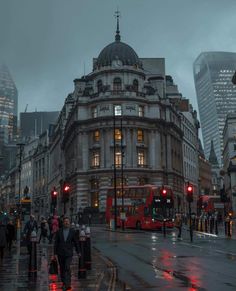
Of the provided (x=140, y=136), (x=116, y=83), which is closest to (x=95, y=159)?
(x=140, y=136)

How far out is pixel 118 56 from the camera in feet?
274

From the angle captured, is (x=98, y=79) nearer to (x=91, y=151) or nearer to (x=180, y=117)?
(x=91, y=151)

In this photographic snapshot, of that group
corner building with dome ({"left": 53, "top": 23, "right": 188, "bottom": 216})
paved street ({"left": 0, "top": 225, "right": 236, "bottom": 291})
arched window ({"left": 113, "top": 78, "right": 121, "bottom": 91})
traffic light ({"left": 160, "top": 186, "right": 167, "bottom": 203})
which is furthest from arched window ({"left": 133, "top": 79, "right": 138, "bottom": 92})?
paved street ({"left": 0, "top": 225, "right": 236, "bottom": 291})

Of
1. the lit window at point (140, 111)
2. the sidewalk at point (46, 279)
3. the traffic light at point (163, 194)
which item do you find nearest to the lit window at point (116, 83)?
the lit window at point (140, 111)

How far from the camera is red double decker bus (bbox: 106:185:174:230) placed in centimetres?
4938

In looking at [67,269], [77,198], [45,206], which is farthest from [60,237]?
[45,206]

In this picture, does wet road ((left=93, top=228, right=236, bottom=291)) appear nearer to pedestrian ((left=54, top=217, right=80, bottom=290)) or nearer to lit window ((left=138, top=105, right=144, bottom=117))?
pedestrian ((left=54, top=217, right=80, bottom=290))

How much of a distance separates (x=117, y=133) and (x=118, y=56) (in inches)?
541

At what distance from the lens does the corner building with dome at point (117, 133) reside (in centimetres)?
7750

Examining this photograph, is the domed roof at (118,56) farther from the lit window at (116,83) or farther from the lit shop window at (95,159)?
the lit shop window at (95,159)

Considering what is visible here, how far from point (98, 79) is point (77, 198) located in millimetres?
19733

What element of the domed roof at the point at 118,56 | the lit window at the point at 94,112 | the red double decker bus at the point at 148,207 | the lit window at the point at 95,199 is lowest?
the red double decker bus at the point at 148,207

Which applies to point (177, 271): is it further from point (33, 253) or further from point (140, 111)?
point (140, 111)

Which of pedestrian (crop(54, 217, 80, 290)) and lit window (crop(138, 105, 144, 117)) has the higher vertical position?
lit window (crop(138, 105, 144, 117))
